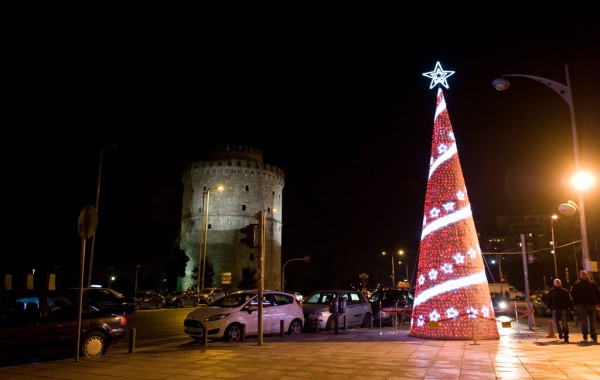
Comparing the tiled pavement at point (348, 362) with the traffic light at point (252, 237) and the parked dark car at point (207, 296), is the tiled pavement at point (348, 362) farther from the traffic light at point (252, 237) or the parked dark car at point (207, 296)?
the parked dark car at point (207, 296)

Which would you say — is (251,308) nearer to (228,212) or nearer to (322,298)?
(322,298)

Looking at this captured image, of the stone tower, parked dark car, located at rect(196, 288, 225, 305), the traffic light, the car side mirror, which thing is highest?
the stone tower

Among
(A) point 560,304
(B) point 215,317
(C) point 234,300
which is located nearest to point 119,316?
(B) point 215,317

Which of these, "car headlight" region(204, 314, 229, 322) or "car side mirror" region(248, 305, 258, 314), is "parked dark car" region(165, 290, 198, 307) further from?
"car headlight" region(204, 314, 229, 322)

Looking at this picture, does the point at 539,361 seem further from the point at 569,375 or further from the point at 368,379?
the point at 368,379

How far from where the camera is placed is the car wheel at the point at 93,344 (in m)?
10.2

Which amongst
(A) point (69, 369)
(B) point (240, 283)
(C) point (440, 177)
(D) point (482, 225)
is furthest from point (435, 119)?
(D) point (482, 225)

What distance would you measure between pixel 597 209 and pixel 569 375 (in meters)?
42.4

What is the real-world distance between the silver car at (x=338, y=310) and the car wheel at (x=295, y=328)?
60 centimetres

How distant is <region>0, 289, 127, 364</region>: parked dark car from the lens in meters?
9.45

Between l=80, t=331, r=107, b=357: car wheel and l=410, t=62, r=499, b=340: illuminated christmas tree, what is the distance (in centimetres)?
769

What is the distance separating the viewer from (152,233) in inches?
1882

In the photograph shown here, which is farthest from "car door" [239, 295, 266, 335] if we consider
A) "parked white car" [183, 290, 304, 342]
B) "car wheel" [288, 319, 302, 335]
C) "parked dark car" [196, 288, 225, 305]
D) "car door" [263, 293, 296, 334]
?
"parked dark car" [196, 288, 225, 305]

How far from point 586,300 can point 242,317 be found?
8698mm
